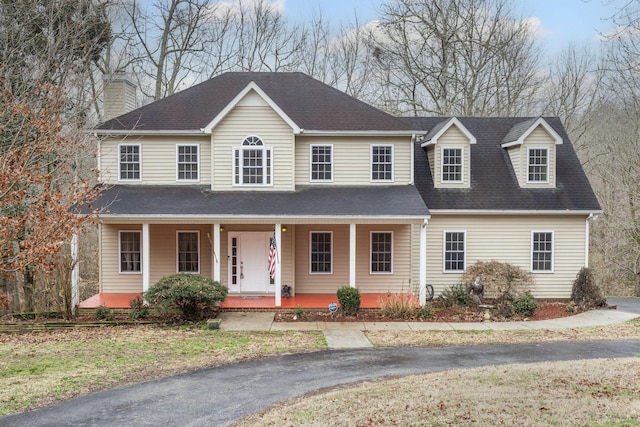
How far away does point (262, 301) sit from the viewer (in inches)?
722

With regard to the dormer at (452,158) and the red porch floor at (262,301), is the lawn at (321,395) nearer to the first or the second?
the red porch floor at (262,301)

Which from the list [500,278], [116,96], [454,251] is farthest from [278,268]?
[116,96]

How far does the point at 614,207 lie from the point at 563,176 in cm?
1097

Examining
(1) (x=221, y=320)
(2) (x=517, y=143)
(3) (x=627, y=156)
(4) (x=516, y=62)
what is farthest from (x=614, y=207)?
(1) (x=221, y=320)

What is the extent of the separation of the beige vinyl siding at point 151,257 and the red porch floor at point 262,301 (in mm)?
459

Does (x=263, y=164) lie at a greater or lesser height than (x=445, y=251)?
greater

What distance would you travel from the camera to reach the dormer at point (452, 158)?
67.7 feet

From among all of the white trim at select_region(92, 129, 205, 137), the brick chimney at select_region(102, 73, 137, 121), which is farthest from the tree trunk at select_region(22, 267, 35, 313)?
the brick chimney at select_region(102, 73, 137, 121)

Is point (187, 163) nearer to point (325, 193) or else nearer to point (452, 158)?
point (325, 193)

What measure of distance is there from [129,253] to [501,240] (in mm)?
13598

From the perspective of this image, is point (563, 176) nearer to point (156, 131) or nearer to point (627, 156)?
point (627, 156)

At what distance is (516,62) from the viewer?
33.6m

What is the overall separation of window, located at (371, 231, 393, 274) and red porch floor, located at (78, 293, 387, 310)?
1042 mm

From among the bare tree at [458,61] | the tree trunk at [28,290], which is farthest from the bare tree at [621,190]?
Answer: the tree trunk at [28,290]
